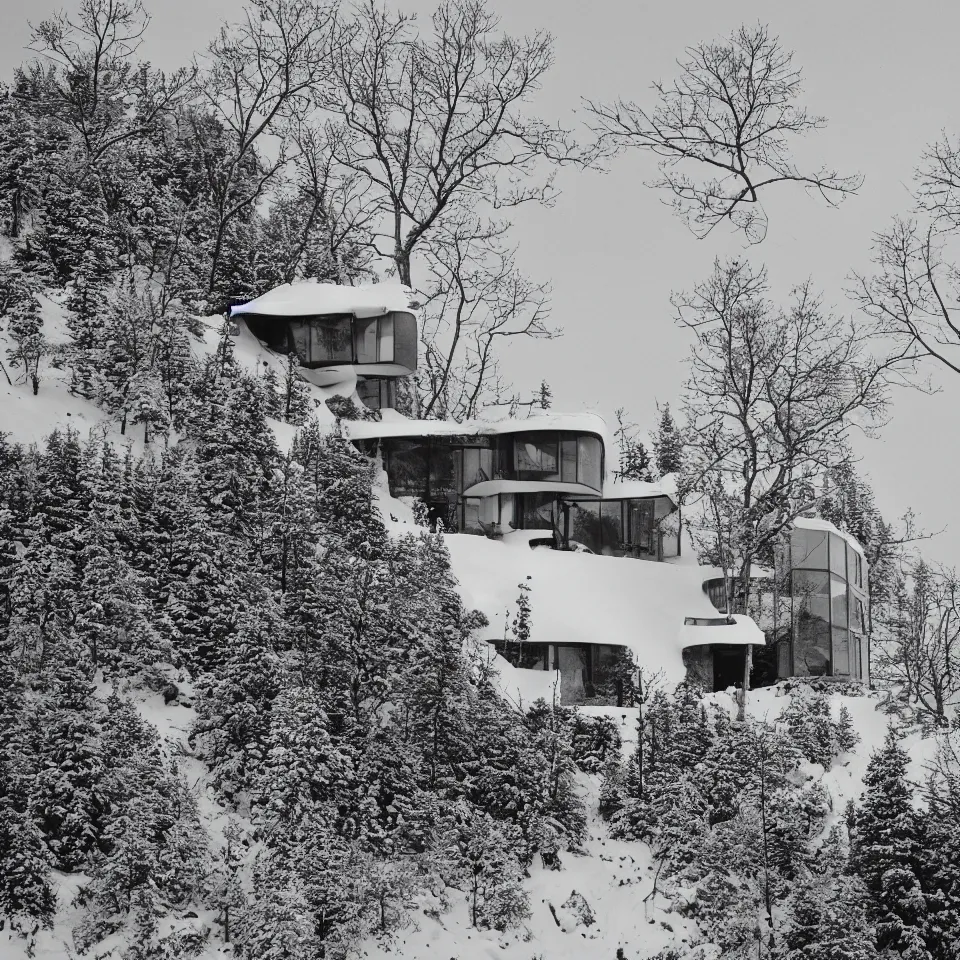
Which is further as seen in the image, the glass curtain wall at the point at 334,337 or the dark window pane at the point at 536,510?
the glass curtain wall at the point at 334,337

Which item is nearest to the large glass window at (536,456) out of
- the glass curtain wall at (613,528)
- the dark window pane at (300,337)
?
the glass curtain wall at (613,528)

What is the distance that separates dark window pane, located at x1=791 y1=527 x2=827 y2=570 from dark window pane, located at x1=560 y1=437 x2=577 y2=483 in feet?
19.2

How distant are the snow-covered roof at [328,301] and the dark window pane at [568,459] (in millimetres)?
6378

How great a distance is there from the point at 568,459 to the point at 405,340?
245 inches

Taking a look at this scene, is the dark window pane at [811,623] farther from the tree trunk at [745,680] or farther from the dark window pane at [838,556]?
the tree trunk at [745,680]

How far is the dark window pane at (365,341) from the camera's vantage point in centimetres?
3197

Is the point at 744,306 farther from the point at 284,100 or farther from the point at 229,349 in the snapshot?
the point at 284,100

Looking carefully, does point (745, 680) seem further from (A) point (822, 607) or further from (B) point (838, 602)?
(B) point (838, 602)

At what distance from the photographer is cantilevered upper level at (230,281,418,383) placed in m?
31.8

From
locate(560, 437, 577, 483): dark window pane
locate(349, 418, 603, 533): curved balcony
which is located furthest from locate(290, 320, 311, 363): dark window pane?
locate(560, 437, 577, 483): dark window pane

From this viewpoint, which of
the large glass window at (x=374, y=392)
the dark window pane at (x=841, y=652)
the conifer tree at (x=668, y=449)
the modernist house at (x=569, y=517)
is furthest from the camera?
the conifer tree at (x=668, y=449)

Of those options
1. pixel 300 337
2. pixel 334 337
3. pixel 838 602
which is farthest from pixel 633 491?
pixel 300 337

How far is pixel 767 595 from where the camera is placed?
1095 inches

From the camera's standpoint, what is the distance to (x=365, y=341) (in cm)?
3200
